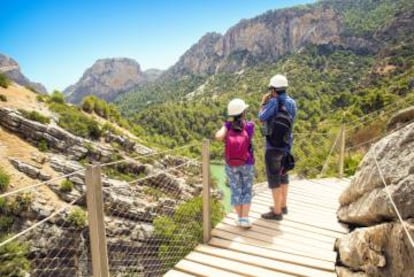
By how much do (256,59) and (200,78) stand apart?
25.0 meters

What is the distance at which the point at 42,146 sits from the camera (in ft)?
71.6

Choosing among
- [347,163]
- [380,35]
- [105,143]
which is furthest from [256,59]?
[347,163]

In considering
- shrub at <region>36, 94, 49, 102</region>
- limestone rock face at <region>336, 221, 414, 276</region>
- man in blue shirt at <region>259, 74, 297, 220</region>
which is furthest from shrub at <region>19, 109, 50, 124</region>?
limestone rock face at <region>336, 221, 414, 276</region>

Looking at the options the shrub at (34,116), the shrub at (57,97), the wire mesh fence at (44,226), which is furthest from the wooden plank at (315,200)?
the shrub at (57,97)

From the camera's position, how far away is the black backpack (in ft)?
12.1

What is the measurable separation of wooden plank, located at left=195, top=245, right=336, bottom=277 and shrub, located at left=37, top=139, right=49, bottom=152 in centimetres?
2052

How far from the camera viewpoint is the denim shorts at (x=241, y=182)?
12.3 feet

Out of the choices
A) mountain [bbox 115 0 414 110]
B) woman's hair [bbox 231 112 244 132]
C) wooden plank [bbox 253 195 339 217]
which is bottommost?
wooden plank [bbox 253 195 339 217]

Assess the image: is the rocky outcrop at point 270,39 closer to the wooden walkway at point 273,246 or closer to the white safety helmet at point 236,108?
the wooden walkway at point 273,246

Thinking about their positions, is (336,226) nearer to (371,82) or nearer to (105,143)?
(105,143)

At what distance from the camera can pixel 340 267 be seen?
120 inches

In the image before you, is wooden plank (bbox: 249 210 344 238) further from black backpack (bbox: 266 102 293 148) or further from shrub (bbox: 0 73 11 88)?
shrub (bbox: 0 73 11 88)

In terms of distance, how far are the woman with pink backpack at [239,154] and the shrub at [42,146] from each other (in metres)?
20.4

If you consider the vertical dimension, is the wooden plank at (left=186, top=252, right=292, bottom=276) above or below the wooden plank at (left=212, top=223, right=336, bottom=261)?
above
